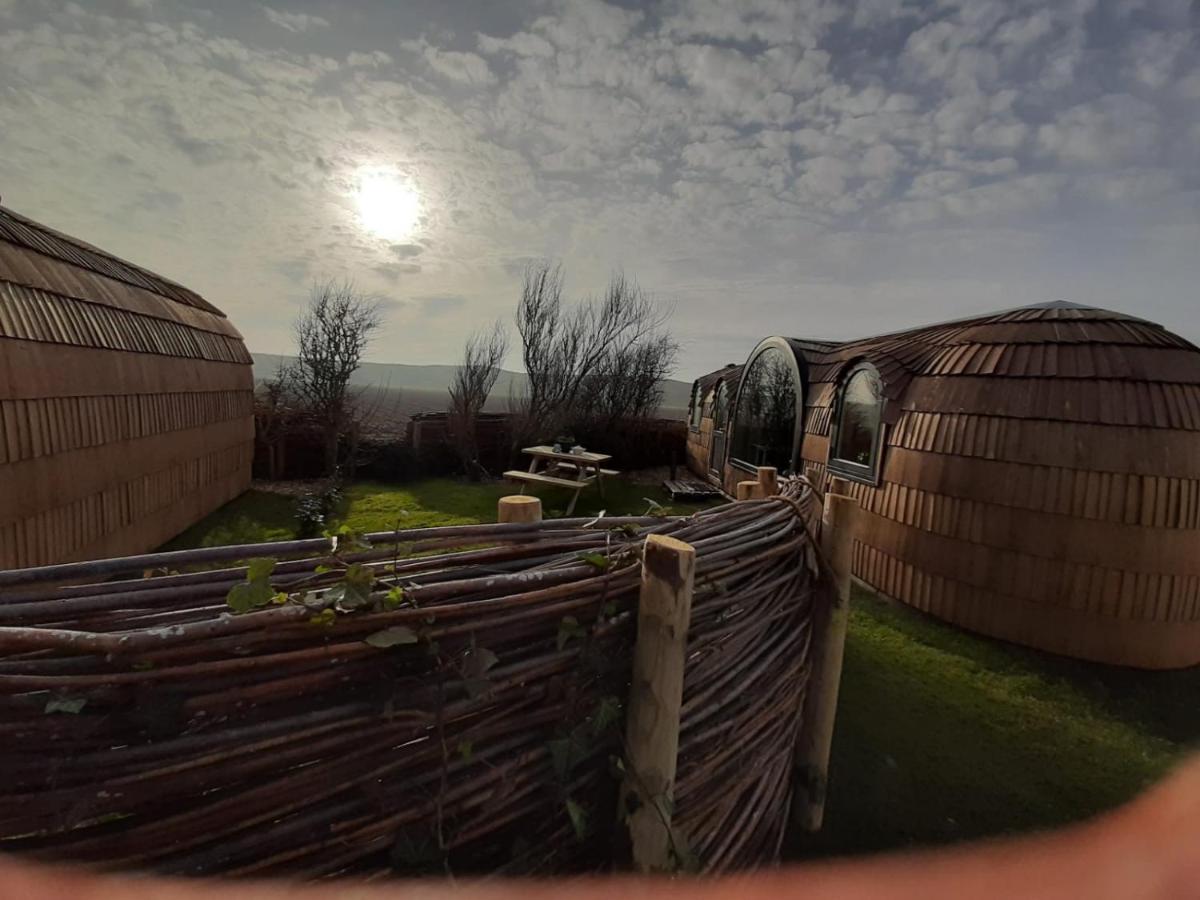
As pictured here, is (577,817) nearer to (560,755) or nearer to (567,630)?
(560,755)

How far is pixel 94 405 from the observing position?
19.3 ft

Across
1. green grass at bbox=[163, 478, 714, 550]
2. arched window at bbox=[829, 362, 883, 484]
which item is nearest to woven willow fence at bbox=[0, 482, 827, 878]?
arched window at bbox=[829, 362, 883, 484]

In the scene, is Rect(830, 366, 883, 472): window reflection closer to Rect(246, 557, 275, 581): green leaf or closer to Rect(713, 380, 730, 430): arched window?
Rect(713, 380, 730, 430): arched window

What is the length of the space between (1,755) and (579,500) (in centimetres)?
1013

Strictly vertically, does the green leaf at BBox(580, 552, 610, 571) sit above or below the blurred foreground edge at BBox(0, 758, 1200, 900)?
above

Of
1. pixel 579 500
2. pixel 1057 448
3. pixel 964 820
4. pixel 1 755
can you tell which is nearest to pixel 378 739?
pixel 1 755

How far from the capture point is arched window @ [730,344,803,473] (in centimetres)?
968

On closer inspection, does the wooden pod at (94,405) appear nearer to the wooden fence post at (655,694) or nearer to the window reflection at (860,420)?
the wooden fence post at (655,694)

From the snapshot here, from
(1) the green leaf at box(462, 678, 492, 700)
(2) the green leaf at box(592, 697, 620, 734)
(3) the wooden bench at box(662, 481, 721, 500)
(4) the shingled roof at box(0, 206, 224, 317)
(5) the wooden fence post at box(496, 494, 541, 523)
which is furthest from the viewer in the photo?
(3) the wooden bench at box(662, 481, 721, 500)

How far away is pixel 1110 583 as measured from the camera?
17.0 feet

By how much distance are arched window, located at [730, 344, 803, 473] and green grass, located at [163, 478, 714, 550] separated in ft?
5.75

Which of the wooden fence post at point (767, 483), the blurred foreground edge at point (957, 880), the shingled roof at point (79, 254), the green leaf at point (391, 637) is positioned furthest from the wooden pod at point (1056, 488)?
the shingled roof at point (79, 254)

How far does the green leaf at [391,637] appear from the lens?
1.22m

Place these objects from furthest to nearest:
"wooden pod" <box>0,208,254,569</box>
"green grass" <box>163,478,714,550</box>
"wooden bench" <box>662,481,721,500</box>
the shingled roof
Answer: "wooden bench" <box>662,481,721,500</box>
"green grass" <box>163,478,714,550</box>
the shingled roof
"wooden pod" <box>0,208,254,569</box>
